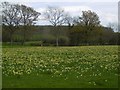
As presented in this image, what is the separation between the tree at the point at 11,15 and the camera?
3735 inches

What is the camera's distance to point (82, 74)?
51.8ft

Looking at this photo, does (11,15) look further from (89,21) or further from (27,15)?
(89,21)

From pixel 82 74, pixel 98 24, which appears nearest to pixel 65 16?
pixel 98 24

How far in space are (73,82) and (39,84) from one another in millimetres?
1502

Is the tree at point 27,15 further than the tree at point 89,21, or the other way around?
the tree at point 89,21

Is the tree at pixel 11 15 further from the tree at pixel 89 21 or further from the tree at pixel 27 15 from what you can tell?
the tree at pixel 89 21

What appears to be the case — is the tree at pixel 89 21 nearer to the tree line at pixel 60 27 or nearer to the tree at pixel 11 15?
the tree line at pixel 60 27

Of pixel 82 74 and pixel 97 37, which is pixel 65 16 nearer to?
pixel 97 37

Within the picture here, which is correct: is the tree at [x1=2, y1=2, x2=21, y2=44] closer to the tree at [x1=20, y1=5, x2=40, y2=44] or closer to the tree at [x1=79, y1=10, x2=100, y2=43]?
the tree at [x1=20, y1=5, x2=40, y2=44]

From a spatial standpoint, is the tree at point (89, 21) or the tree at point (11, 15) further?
the tree at point (89, 21)

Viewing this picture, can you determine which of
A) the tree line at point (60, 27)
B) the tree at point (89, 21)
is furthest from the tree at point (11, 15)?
the tree at point (89, 21)

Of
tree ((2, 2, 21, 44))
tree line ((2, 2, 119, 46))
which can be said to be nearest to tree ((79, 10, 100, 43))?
tree line ((2, 2, 119, 46))

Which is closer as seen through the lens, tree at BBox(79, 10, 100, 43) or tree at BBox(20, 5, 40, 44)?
tree at BBox(20, 5, 40, 44)

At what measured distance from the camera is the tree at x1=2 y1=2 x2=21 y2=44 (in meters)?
94.9
